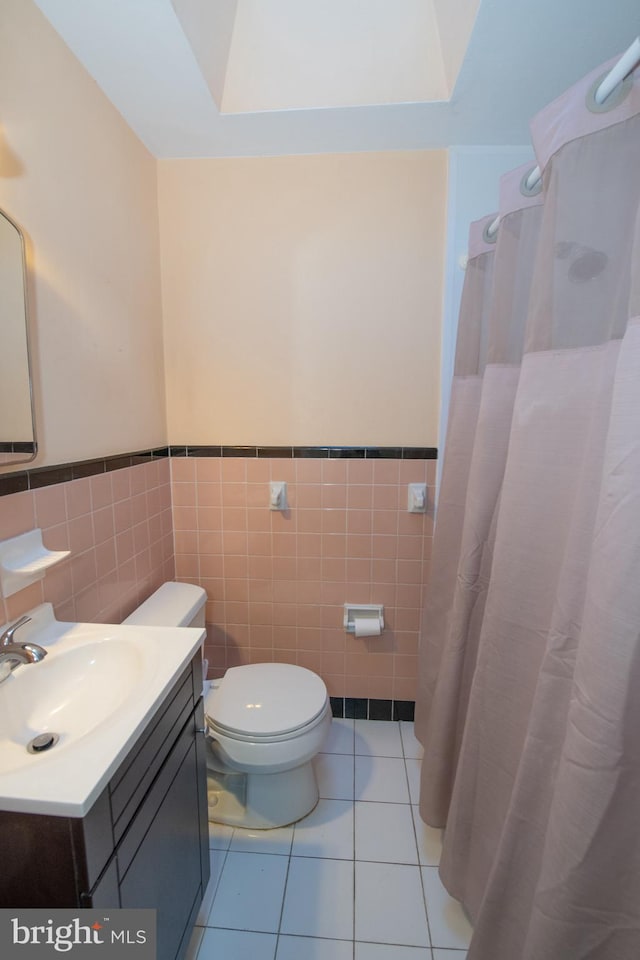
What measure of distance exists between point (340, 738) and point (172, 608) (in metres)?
1.01

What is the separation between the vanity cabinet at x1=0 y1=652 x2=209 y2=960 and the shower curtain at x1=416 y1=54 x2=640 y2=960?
0.69 metres

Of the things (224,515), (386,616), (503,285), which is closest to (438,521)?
(386,616)

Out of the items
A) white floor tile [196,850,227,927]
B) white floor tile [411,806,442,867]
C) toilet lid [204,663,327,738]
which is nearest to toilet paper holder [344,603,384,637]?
toilet lid [204,663,327,738]

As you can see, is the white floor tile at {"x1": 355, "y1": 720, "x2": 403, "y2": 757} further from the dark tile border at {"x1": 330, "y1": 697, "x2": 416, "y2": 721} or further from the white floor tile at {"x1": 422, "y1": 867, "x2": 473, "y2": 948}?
the white floor tile at {"x1": 422, "y1": 867, "x2": 473, "y2": 948}

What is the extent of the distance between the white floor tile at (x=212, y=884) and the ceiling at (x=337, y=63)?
95.3 inches

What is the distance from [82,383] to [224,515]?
799 millimetres

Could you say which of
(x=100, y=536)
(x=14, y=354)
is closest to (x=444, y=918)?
(x=100, y=536)

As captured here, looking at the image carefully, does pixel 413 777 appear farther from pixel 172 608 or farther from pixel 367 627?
pixel 172 608

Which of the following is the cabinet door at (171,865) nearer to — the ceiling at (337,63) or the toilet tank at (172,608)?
the toilet tank at (172,608)

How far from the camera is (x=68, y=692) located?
0.95m

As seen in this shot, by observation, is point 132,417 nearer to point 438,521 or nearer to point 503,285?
point 438,521

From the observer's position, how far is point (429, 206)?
162 centimetres

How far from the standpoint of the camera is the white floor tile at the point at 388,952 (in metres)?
1.08

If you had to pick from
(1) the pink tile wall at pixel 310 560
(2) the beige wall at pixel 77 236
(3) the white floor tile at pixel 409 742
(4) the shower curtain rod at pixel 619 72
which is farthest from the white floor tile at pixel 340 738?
(4) the shower curtain rod at pixel 619 72
